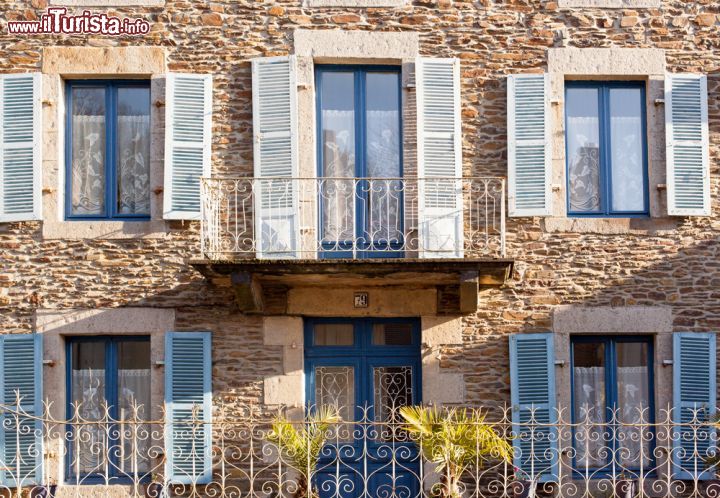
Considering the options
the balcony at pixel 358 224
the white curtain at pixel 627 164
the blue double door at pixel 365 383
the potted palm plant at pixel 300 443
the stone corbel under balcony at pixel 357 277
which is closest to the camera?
the potted palm plant at pixel 300 443

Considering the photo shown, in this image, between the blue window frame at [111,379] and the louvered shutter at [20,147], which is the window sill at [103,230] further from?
the blue window frame at [111,379]

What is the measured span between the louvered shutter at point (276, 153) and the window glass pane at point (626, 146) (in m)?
3.46

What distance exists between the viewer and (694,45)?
35.4 feet

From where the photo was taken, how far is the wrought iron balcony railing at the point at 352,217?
1034cm

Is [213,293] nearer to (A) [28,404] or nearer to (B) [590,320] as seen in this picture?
(A) [28,404]

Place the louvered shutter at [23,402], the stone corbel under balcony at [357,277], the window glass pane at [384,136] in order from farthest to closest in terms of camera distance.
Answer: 1. the window glass pane at [384,136]
2. the louvered shutter at [23,402]
3. the stone corbel under balcony at [357,277]

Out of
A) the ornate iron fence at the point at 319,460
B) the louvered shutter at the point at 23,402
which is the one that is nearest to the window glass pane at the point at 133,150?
the louvered shutter at the point at 23,402

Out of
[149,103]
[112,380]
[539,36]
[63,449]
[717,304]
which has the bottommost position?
[63,449]

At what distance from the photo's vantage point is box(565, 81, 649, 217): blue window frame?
10828 millimetres

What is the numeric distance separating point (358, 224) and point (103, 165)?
284 centimetres

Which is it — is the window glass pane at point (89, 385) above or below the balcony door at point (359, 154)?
below

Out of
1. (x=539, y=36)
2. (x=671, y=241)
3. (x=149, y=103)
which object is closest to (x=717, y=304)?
(x=671, y=241)

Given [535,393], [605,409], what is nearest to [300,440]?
[535,393]

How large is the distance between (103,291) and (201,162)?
1700 mm
